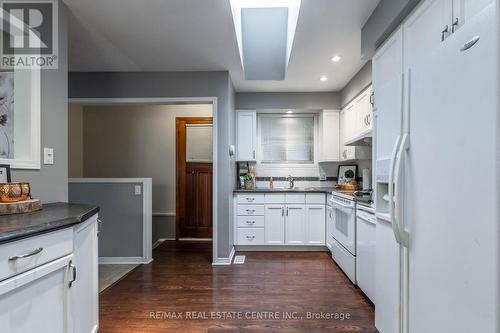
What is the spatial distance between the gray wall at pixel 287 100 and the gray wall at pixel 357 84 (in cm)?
26

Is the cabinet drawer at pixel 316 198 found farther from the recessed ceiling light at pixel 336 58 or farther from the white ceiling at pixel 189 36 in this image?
the recessed ceiling light at pixel 336 58

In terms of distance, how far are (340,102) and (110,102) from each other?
332cm

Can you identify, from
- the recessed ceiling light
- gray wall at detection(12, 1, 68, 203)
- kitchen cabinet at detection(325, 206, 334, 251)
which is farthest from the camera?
kitchen cabinet at detection(325, 206, 334, 251)

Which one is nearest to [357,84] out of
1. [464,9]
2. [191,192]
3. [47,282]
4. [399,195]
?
[464,9]

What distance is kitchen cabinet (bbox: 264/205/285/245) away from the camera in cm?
384

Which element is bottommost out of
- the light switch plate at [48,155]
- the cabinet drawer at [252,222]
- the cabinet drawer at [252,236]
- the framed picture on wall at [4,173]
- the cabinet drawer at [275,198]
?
the cabinet drawer at [252,236]

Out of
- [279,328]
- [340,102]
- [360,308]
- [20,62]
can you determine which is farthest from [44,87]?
[340,102]

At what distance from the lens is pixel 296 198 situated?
385cm

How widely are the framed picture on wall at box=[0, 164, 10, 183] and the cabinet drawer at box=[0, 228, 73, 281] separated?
25.2 inches

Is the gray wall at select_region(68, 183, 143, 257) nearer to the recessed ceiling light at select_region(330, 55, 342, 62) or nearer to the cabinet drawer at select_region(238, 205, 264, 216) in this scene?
the cabinet drawer at select_region(238, 205, 264, 216)

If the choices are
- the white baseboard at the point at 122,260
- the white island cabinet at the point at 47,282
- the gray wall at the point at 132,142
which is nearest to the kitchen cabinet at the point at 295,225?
the white baseboard at the point at 122,260

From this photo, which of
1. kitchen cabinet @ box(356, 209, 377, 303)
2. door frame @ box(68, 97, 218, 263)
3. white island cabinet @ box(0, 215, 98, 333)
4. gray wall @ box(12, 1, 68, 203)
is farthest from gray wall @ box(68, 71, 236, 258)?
white island cabinet @ box(0, 215, 98, 333)

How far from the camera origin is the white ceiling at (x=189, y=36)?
2084 millimetres

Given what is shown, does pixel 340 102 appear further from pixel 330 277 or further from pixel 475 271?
pixel 475 271
